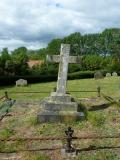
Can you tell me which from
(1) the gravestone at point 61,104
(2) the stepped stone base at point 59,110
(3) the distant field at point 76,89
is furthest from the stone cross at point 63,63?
(3) the distant field at point 76,89

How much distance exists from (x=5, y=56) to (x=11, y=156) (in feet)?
141

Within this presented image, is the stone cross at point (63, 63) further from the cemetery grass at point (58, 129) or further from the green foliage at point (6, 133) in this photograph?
the green foliage at point (6, 133)

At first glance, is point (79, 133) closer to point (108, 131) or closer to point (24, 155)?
point (108, 131)

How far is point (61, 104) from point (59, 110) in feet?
0.76

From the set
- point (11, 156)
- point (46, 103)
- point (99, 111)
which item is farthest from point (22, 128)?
point (99, 111)

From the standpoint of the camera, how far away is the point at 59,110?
1373 centimetres

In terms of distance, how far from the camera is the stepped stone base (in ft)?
42.8

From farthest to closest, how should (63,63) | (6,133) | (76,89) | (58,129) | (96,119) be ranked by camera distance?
(76,89), (63,63), (96,119), (58,129), (6,133)

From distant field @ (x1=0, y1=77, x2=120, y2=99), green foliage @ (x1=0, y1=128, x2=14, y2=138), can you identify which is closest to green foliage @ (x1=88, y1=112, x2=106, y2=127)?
green foliage @ (x1=0, y1=128, x2=14, y2=138)

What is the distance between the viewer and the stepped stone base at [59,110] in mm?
13055

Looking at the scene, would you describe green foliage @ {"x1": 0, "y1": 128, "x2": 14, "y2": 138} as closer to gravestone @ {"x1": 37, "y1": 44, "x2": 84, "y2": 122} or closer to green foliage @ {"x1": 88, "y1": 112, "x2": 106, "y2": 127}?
gravestone @ {"x1": 37, "y1": 44, "x2": 84, "y2": 122}

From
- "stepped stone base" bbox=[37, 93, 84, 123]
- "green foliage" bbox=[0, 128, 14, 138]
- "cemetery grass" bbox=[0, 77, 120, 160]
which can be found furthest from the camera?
"stepped stone base" bbox=[37, 93, 84, 123]

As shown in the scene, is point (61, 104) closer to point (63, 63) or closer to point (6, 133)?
point (63, 63)

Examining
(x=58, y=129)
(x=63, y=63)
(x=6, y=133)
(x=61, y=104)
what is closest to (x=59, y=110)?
(x=61, y=104)
